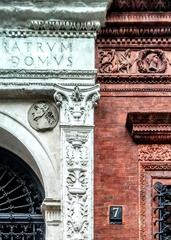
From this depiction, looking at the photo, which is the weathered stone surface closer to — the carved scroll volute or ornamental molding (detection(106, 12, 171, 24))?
the carved scroll volute

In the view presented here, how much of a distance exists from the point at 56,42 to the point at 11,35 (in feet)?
1.71

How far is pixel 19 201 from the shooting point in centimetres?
1287

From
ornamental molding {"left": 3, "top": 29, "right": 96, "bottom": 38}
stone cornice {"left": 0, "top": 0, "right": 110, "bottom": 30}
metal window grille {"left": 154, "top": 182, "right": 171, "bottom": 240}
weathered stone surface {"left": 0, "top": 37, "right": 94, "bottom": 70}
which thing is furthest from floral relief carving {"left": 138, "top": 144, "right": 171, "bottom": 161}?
stone cornice {"left": 0, "top": 0, "right": 110, "bottom": 30}

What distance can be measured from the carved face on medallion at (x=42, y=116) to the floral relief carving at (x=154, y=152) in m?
1.03

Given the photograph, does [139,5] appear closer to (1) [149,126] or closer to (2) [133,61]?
(2) [133,61]

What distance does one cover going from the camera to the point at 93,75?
40.6 ft

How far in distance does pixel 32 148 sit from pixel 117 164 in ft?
3.22

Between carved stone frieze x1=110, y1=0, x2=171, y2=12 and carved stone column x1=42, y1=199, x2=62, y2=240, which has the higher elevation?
carved stone frieze x1=110, y1=0, x2=171, y2=12

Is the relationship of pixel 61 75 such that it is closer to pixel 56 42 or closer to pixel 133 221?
pixel 56 42

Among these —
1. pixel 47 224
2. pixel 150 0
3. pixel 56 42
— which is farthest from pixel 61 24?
pixel 47 224

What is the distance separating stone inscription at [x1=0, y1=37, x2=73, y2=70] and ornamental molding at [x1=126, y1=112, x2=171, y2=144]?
0.97 metres

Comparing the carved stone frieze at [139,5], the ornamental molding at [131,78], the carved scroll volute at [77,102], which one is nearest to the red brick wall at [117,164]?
the ornamental molding at [131,78]

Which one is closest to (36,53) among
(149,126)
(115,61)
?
(115,61)

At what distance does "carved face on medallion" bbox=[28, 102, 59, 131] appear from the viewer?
40.7ft
